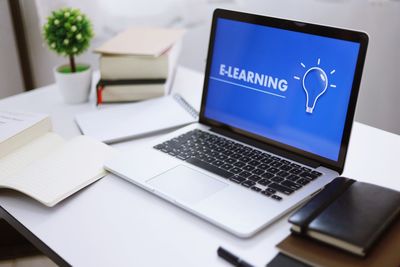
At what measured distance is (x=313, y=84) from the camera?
3.10ft

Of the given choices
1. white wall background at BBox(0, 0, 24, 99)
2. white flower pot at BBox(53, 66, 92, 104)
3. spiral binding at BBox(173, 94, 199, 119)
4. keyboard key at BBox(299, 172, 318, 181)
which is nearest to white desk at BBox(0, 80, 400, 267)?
keyboard key at BBox(299, 172, 318, 181)

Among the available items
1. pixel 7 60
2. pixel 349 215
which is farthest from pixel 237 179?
pixel 7 60

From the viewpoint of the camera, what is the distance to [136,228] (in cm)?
82

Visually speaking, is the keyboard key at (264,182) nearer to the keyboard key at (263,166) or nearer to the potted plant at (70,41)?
the keyboard key at (263,166)

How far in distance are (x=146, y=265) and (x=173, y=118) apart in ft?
1.78

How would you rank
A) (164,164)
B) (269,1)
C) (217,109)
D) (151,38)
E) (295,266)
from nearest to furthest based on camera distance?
(295,266) → (164,164) → (217,109) → (151,38) → (269,1)

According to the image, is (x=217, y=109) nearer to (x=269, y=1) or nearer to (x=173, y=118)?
(x=173, y=118)

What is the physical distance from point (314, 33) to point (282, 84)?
125mm

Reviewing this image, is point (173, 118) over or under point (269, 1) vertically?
under

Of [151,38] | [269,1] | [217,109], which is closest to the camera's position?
[217,109]

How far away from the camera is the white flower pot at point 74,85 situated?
4.39 ft

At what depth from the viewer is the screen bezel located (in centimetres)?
88

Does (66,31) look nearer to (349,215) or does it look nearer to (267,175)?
(267,175)

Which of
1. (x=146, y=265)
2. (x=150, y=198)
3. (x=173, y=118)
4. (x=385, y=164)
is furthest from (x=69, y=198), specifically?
(x=385, y=164)
